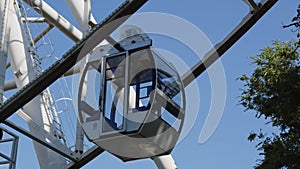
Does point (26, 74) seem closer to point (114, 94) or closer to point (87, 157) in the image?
point (87, 157)

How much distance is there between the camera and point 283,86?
45.1ft

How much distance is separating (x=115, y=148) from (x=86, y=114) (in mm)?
780

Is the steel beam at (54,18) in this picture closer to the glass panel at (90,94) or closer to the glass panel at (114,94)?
the glass panel at (90,94)

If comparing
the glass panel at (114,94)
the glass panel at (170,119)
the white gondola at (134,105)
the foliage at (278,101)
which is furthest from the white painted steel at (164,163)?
the glass panel at (114,94)

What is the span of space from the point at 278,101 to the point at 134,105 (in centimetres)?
478

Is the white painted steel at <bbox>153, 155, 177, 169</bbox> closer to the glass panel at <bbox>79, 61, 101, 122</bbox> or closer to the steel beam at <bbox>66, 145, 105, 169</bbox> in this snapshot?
the steel beam at <bbox>66, 145, 105, 169</bbox>

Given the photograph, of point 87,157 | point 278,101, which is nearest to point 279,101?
point 278,101

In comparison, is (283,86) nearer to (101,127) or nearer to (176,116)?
(176,116)

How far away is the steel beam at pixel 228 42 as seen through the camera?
11.1 metres

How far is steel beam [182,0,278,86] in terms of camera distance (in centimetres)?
1114

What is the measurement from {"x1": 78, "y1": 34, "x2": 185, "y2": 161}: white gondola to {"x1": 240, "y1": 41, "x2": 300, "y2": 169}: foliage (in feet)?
11.1

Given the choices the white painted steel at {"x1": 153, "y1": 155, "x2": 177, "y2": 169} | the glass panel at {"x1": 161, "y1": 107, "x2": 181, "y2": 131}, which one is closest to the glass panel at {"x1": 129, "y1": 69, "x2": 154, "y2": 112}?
the glass panel at {"x1": 161, "y1": 107, "x2": 181, "y2": 131}

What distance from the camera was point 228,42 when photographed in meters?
11.3

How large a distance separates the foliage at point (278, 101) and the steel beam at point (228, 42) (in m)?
2.64
